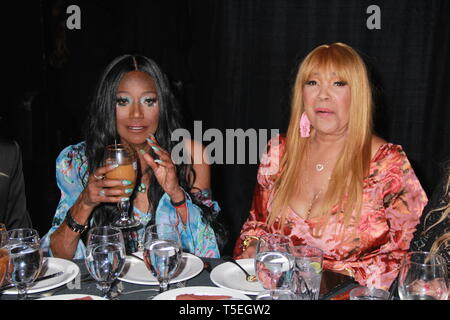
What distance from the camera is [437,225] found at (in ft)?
→ 5.99

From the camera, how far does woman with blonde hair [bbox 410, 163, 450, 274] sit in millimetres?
1788

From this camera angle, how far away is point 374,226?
2.08 meters

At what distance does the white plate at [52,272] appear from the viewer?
1.40 metres

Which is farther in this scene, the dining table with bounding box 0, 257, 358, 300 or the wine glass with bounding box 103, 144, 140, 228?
the wine glass with bounding box 103, 144, 140, 228

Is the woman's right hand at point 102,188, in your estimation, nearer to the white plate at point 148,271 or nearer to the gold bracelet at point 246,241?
the white plate at point 148,271

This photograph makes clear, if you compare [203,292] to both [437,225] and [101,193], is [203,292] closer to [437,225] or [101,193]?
[101,193]

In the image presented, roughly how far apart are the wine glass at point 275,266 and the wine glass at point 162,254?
0.70ft

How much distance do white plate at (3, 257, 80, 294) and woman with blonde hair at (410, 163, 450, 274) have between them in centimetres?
118

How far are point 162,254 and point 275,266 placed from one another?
0.28 m

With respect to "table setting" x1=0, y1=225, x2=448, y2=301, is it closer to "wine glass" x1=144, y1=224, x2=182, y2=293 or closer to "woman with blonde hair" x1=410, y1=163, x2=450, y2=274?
"wine glass" x1=144, y1=224, x2=182, y2=293

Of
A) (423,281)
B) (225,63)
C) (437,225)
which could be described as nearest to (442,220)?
(437,225)

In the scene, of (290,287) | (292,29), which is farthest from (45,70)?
(290,287)

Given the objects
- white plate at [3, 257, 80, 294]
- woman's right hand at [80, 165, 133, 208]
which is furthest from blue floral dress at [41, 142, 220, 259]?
white plate at [3, 257, 80, 294]

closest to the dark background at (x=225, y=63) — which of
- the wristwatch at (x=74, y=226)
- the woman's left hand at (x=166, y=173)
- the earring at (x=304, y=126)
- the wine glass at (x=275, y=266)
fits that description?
the earring at (x=304, y=126)
